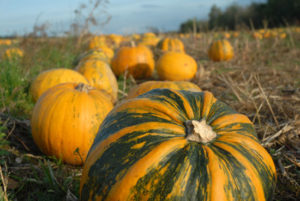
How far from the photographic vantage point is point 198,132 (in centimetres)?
138

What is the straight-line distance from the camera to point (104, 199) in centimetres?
131

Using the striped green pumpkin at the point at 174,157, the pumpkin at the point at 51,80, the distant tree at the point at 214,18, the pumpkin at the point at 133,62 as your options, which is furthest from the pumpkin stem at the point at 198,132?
the distant tree at the point at 214,18

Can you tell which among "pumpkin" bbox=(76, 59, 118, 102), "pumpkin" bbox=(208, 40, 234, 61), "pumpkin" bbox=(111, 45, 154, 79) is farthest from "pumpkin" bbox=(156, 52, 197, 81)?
"pumpkin" bbox=(208, 40, 234, 61)

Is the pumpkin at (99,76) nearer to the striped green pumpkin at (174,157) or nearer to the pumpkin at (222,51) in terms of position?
the striped green pumpkin at (174,157)

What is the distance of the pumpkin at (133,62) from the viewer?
20.0 ft

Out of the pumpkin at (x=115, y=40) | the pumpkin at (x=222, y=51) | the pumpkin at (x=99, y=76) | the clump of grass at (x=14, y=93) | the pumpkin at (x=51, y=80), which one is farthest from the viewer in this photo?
the pumpkin at (x=115, y=40)

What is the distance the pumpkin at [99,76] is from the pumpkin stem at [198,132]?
2960 mm

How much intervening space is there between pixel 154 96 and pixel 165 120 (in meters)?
0.25

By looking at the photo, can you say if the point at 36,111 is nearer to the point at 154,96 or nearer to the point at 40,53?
the point at 154,96

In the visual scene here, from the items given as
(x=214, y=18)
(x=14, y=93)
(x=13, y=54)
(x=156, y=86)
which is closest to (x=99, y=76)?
(x=14, y=93)

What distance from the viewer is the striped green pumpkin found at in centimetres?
125

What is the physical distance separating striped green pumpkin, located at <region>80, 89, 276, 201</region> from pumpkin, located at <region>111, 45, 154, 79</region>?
454 cm

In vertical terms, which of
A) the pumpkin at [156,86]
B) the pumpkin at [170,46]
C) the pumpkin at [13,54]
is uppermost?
the pumpkin at [13,54]

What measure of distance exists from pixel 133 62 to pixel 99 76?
1842 mm
